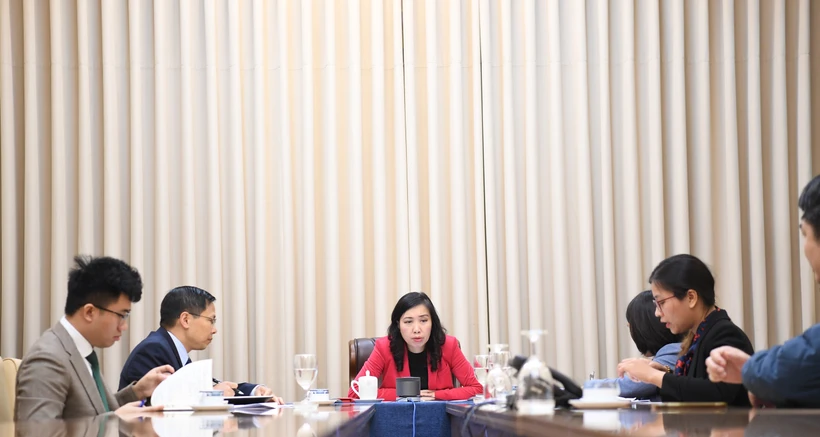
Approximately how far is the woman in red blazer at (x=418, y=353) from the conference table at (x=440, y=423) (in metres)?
1.05

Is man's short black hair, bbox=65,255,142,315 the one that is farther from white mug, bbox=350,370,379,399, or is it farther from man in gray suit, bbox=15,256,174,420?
white mug, bbox=350,370,379,399

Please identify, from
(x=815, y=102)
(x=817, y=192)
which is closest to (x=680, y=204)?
(x=815, y=102)

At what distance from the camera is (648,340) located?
152 inches

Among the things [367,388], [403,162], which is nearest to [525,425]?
[367,388]

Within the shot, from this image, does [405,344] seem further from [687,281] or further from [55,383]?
[55,383]

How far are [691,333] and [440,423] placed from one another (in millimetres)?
1002

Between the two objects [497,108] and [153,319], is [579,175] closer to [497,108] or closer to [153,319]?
[497,108]

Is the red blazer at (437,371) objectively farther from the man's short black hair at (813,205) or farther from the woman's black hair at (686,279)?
the man's short black hair at (813,205)

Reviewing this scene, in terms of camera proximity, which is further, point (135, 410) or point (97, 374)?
point (97, 374)

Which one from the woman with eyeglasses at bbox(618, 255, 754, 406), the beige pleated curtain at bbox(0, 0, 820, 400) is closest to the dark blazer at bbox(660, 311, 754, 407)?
the woman with eyeglasses at bbox(618, 255, 754, 406)

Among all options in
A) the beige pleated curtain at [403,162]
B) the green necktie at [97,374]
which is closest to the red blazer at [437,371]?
the beige pleated curtain at [403,162]

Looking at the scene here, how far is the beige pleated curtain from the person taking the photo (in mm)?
5586

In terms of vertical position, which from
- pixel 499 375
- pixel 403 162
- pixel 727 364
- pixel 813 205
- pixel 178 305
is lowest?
pixel 499 375

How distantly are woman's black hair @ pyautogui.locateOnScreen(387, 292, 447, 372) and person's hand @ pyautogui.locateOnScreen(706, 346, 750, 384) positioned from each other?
2.41m
